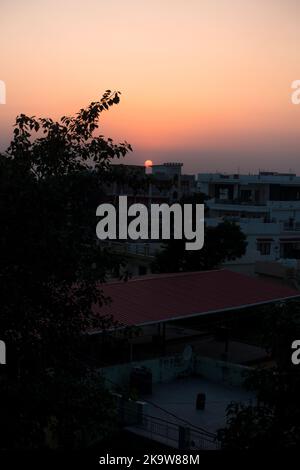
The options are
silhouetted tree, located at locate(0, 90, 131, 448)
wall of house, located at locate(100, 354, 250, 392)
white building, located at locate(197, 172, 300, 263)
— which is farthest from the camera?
white building, located at locate(197, 172, 300, 263)

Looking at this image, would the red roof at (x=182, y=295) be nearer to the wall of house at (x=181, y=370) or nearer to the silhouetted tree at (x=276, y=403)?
the wall of house at (x=181, y=370)

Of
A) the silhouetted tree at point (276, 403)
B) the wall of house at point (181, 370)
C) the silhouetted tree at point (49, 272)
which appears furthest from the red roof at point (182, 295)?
the silhouetted tree at point (49, 272)

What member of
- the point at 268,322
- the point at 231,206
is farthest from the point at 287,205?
the point at 268,322

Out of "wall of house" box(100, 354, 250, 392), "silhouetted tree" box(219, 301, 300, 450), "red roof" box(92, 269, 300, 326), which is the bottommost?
"wall of house" box(100, 354, 250, 392)

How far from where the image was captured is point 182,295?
76.9 ft

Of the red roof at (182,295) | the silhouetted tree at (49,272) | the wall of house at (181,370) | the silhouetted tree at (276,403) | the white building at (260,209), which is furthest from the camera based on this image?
the white building at (260,209)

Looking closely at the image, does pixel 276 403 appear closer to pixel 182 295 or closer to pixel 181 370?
pixel 181 370

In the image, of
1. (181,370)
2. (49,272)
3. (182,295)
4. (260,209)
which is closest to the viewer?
(49,272)

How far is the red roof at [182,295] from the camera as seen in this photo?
808 inches

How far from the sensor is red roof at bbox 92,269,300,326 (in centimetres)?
2052

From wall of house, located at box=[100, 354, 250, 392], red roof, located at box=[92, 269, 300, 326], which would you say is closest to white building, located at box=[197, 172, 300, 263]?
red roof, located at box=[92, 269, 300, 326]

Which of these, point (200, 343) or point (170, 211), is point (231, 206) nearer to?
point (170, 211)

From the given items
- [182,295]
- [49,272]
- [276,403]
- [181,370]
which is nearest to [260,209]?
[182,295]

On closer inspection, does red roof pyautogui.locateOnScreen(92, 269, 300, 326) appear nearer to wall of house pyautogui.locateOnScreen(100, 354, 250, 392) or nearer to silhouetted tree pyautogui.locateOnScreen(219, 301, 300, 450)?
wall of house pyautogui.locateOnScreen(100, 354, 250, 392)
